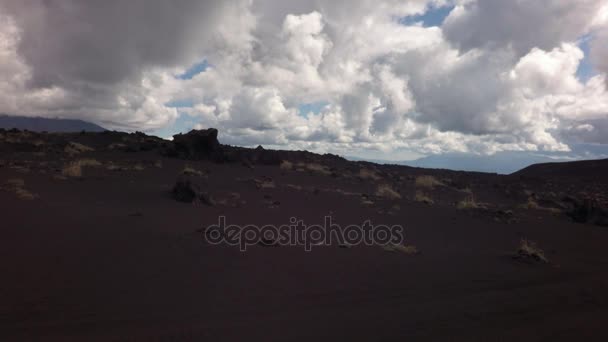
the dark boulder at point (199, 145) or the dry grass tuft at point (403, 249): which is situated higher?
the dark boulder at point (199, 145)

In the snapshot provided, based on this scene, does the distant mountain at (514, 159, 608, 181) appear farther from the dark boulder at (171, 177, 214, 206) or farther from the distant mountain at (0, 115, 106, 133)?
the distant mountain at (0, 115, 106, 133)

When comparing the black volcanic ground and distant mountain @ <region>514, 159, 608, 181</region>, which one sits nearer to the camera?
the black volcanic ground

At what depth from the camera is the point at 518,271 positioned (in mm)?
7570

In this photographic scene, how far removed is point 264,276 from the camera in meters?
6.06

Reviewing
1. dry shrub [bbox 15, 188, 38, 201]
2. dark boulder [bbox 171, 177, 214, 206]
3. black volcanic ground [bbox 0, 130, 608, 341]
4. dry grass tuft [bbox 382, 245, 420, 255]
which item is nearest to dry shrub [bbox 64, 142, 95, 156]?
black volcanic ground [bbox 0, 130, 608, 341]

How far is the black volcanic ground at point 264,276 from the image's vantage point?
438cm

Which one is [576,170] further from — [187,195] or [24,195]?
[24,195]

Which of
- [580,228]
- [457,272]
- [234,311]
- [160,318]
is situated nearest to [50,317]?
[160,318]

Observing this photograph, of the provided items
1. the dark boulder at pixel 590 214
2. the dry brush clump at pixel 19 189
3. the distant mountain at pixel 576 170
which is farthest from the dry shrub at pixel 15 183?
the distant mountain at pixel 576 170

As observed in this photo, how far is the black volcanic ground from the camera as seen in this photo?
4.38 metres

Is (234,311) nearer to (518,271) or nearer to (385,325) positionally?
(385,325)

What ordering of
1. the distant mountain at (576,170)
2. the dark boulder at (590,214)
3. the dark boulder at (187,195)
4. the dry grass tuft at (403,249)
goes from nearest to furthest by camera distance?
the dry grass tuft at (403,249) < the dark boulder at (187,195) < the dark boulder at (590,214) < the distant mountain at (576,170)

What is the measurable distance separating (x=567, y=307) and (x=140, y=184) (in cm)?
1404

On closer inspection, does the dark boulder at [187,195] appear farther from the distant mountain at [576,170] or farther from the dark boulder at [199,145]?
the distant mountain at [576,170]
